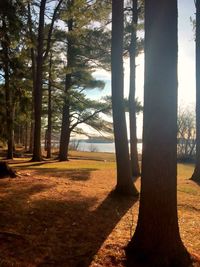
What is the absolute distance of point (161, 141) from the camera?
5.01 m

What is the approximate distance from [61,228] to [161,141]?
2.37 metres

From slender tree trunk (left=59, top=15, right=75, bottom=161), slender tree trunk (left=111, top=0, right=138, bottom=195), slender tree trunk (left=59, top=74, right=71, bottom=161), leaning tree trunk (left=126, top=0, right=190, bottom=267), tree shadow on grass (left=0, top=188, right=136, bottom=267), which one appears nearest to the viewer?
tree shadow on grass (left=0, top=188, right=136, bottom=267)

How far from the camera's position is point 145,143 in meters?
5.18

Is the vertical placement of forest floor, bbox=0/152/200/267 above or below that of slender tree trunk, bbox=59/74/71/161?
below

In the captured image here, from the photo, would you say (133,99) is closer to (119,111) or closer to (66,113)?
(119,111)

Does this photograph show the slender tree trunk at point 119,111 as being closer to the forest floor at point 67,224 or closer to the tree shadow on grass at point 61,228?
the forest floor at point 67,224

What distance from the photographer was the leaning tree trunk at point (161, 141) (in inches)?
197

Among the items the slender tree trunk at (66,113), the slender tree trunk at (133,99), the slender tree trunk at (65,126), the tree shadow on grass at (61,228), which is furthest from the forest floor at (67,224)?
the slender tree trunk at (65,126)

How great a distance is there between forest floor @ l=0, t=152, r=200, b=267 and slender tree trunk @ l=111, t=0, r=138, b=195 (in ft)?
1.73

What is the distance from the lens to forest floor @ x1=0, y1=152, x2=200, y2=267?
16.2 feet

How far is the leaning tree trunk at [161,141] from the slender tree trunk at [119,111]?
4400mm

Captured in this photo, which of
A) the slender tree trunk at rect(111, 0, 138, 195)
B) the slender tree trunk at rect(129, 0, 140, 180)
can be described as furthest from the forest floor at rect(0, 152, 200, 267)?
the slender tree trunk at rect(129, 0, 140, 180)

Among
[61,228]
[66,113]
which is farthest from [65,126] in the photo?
[61,228]

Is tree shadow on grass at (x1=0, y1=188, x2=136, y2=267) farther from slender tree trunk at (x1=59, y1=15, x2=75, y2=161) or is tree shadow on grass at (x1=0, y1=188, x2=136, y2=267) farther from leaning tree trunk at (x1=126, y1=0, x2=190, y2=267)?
slender tree trunk at (x1=59, y1=15, x2=75, y2=161)
